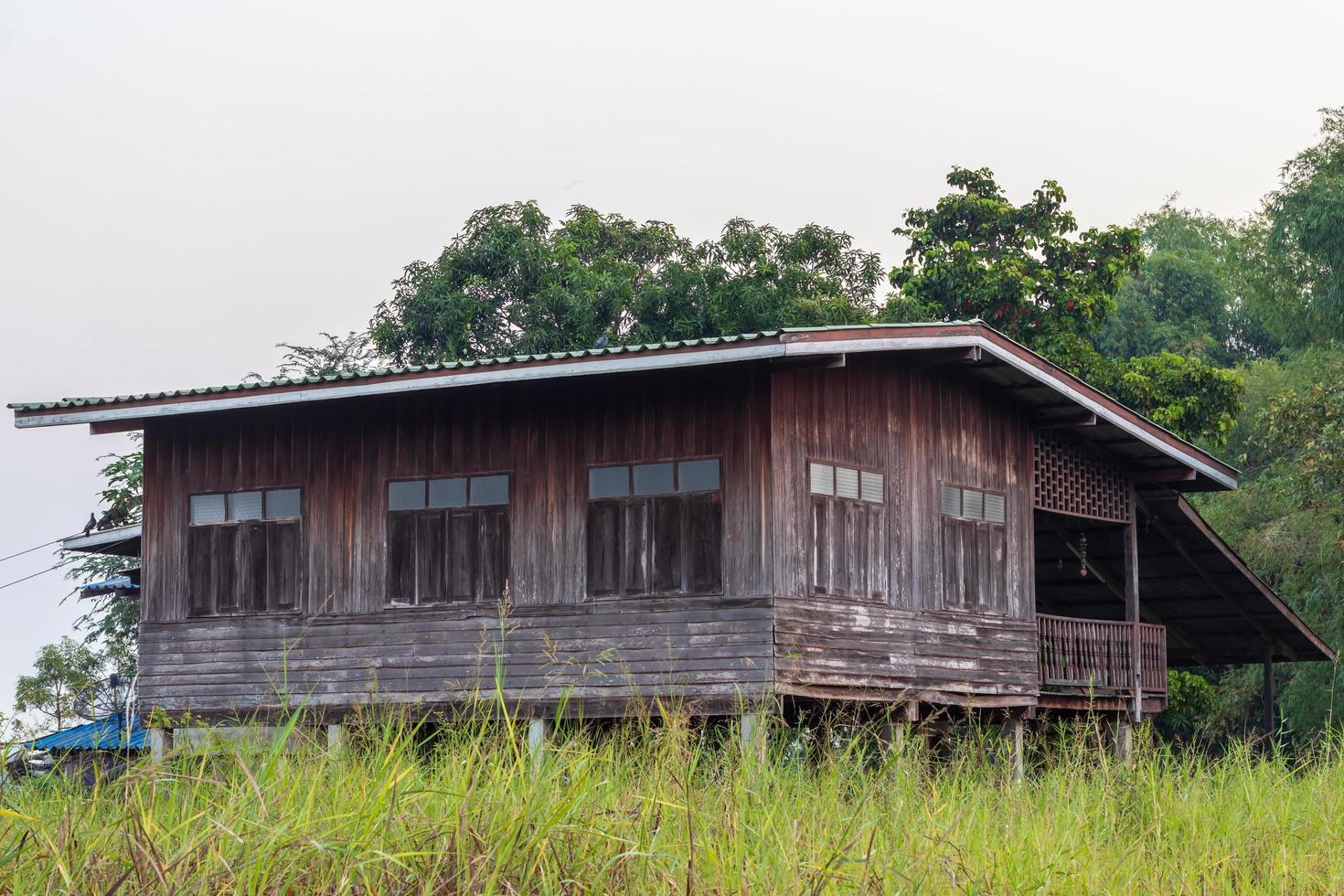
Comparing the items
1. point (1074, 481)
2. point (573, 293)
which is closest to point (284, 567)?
point (1074, 481)

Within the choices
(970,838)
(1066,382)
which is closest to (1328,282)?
(1066,382)

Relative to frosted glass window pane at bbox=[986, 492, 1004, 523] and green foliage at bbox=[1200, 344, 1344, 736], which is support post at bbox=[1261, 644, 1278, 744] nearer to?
green foliage at bbox=[1200, 344, 1344, 736]

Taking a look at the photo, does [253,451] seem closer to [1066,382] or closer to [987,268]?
[1066,382]

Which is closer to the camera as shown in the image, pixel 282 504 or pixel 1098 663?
pixel 282 504

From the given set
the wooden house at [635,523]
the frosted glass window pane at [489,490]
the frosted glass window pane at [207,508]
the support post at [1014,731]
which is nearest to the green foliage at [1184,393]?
the wooden house at [635,523]

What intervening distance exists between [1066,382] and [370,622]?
6.68m

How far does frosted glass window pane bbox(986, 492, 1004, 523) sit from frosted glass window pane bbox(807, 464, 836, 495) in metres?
2.38

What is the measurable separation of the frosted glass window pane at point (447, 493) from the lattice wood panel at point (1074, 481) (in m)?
5.63

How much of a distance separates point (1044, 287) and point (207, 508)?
51.5 feet

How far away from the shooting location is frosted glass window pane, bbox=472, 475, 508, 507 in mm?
14492

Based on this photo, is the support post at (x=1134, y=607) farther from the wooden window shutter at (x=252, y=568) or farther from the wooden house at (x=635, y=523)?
the wooden window shutter at (x=252, y=568)

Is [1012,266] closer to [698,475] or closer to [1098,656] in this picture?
[1098,656]

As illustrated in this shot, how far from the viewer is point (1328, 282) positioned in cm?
3002

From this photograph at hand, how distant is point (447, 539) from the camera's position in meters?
14.6
